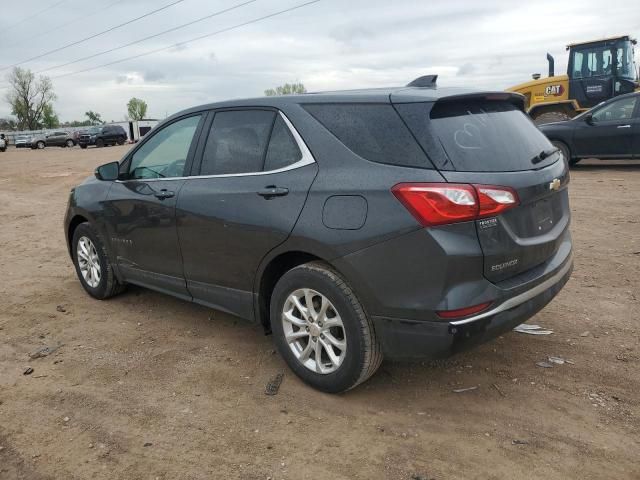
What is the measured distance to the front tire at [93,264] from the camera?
5.02 metres

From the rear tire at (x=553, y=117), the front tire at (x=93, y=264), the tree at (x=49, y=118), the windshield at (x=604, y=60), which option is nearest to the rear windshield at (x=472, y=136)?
the front tire at (x=93, y=264)

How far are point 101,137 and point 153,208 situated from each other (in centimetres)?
4242

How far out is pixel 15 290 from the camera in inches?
224

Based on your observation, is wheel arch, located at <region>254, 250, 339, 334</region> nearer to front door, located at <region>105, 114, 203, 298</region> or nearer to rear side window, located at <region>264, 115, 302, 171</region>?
rear side window, located at <region>264, 115, 302, 171</region>

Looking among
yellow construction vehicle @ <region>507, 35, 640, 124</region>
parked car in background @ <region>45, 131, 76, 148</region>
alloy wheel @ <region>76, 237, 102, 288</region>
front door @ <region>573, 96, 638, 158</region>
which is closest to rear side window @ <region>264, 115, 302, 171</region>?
alloy wheel @ <region>76, 237, 102, 288</region>

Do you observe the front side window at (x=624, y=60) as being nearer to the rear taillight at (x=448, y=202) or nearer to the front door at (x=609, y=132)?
the front door at (x=609, y=132)

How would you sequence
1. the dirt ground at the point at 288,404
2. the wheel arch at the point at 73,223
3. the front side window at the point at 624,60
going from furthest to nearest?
1. the front side window at the point at 624,60
2. the wheel arch at the point at 73,223
3. the dirt ground at the point at 288,404

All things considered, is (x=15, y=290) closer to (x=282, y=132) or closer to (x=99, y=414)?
(x=99, y=414)

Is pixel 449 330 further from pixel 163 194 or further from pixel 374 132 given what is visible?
pixel 163 194

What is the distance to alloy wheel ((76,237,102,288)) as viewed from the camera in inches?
202

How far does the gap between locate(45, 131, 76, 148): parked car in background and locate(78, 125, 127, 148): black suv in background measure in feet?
18.4

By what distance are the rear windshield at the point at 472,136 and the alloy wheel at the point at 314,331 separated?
3.40 ft

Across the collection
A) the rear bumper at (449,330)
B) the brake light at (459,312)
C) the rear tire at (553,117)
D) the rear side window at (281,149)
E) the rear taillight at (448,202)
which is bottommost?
the rear tire at (553,117)

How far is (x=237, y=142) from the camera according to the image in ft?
12.4
